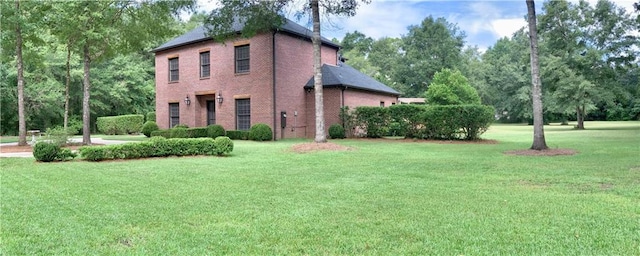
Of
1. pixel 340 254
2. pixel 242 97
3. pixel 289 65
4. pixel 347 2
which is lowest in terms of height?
pixel 340 254

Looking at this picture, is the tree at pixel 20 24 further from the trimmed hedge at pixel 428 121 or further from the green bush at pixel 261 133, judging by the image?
the trimmed hedge at pixel 428 121

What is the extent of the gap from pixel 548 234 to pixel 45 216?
5500 mm

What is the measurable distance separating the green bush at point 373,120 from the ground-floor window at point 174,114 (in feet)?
37.2

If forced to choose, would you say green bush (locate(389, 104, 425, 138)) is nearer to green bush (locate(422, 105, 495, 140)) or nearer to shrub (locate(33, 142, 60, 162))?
green bush (locate(422, 105, 495, 140))

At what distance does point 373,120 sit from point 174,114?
12614mm

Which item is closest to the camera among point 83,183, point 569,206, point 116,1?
point 569,206

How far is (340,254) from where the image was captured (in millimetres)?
3553

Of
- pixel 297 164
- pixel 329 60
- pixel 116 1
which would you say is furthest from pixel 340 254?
pixel 329 60

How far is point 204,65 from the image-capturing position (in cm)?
2430

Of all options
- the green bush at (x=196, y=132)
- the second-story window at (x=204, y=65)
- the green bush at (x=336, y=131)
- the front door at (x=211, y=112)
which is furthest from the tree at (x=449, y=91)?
the green bush at (x=196, y=132)

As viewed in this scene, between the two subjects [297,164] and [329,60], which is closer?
[297,164]

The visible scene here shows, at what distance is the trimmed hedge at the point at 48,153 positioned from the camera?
35.7 ft

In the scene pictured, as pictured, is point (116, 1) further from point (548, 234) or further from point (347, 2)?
point (548, 234)

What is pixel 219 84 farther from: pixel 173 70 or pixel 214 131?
pixel 173 70
